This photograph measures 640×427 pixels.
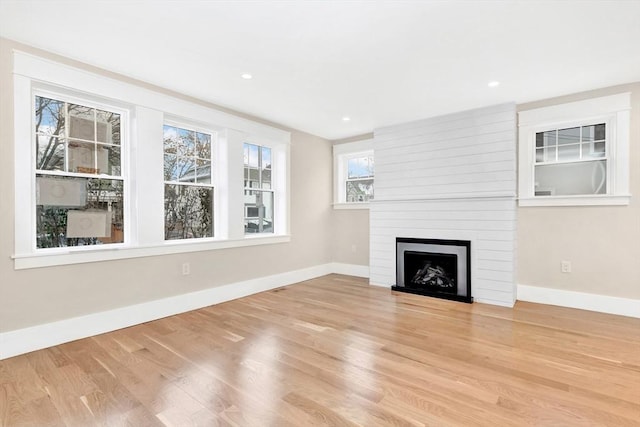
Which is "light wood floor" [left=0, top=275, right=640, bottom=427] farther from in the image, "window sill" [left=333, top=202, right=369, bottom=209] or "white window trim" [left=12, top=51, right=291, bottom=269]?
"window sill" [left=333, top=202, right=369, bottom=209]

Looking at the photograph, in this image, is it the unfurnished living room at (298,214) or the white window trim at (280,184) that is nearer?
the unfurnished living room at (298,214)

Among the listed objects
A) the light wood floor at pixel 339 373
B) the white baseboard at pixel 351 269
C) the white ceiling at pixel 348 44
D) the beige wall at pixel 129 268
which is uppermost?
the white ceiling at pixel 348 44

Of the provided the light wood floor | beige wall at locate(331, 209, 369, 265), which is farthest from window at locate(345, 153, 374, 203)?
the light wood floor

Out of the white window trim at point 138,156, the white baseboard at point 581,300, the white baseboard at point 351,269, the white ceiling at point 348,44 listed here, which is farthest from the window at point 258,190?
the white baseboard at point 581,300

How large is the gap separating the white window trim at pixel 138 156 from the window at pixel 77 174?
0.09 metres

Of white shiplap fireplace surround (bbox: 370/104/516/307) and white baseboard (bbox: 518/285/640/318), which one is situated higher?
white shiplap fireplace surround (bbox: 370/104/516/307)

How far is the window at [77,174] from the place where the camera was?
108 inches

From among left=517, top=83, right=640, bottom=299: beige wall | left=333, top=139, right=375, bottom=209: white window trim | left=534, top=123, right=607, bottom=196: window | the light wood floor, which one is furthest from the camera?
left=333, top=139, right=375, bottom=209: white window trim

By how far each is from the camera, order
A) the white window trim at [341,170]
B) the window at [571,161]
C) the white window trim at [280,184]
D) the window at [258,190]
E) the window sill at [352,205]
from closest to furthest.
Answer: the window at [571,161] → the window at [258,190] → the white window trim at [280,184] → the window sill at [352,205] → the white window trim at [341,170]

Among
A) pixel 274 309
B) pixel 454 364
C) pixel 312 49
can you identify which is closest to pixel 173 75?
pixel 312 49

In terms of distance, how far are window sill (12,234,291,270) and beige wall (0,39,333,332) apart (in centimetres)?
5

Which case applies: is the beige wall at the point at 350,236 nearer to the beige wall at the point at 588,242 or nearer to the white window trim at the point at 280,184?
the white window trim at the point at 280,184

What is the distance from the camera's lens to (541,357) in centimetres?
243

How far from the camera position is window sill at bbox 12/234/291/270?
2.58 m
